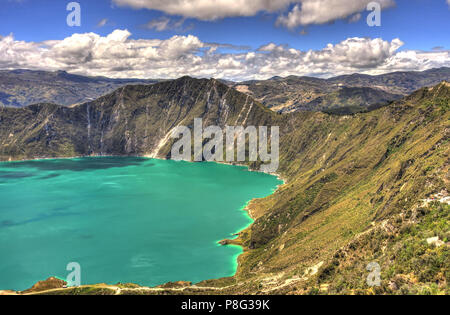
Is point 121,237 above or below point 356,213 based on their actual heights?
below

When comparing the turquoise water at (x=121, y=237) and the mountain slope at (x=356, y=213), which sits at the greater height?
the mountain slope at (x=356, y=213)

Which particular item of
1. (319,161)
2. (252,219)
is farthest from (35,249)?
(319,161)

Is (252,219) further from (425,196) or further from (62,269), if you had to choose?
(425,196)

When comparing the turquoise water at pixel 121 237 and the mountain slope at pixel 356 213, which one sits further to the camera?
the turquoise water at pixel 121 237

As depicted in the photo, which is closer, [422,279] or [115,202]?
[422,279]

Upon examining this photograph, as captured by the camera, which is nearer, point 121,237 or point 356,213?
point 356,213

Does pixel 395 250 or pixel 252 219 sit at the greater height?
pixel 395 250

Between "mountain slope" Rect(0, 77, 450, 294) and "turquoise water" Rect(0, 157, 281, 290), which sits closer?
"mountain slope" Rect(0, 77, 450, 294)

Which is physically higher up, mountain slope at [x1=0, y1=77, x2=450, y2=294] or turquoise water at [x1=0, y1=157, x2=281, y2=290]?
mountain slope at [x1=0, y1=77, x2=450, y2=294]

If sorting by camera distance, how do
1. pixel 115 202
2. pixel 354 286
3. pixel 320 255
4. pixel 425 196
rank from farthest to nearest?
pixel 115 202 → pixel 320 255 → pixel 425 196 → pixel 354 286
